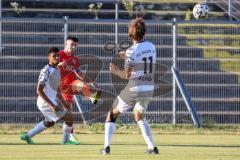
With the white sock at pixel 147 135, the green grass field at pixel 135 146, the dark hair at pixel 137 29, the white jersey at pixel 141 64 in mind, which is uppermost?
the dark hair at pixel 137 29

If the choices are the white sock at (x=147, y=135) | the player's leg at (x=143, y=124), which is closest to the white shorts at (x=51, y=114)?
the player's leg at (x=143, y=124)

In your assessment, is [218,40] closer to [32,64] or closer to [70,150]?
[32,64]

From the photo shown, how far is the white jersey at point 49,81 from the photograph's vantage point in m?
18.2

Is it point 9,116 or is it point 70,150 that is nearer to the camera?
point 70,150

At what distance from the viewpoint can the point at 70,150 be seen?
1575cm

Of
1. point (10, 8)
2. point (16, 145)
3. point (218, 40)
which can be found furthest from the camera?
point (10, 8)

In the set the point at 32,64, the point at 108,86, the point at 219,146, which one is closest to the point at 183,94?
the point at 108,86

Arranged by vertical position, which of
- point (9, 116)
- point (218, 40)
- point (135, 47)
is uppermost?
point (135, 47)

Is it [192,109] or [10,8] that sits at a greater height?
[10,8]

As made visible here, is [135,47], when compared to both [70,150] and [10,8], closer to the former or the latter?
[70,150]

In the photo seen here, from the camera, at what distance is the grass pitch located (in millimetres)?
13930

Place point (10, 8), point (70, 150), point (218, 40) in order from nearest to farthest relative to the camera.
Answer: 1. point (70, 150)
2. point (218, 40)
3. point (10, 8)

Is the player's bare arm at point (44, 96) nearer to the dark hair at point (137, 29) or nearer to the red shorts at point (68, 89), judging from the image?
the red shorts at point (68, 89)

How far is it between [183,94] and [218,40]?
95.1 inches
